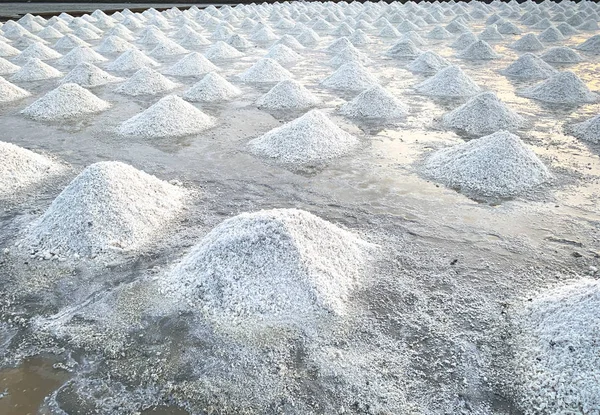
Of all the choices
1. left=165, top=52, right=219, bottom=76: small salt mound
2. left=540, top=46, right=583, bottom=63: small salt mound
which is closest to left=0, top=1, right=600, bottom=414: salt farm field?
left=165, top=52, right=219, bottom=76: small salt mound

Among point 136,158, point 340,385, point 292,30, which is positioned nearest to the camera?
point 340,385

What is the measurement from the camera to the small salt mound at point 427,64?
870 centimetres

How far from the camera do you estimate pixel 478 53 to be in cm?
998

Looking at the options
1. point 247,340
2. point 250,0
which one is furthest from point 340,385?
point 250,0

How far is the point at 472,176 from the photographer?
161 inches

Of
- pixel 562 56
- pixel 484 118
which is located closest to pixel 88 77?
pixel 484 118

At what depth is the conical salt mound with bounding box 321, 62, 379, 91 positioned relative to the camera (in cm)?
745

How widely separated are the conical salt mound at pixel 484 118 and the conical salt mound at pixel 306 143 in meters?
1.40

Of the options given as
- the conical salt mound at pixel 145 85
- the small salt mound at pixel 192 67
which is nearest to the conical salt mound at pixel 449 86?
the small salt mound at pixel 192 67

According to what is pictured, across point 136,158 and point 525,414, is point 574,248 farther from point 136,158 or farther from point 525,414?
point 136,158

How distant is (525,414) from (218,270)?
1655mm

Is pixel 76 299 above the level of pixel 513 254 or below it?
below

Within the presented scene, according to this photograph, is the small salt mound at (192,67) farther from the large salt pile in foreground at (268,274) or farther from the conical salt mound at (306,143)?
the large salt pile in foreground at (268,274)

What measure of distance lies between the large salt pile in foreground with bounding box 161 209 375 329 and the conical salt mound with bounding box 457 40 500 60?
28.3ft
